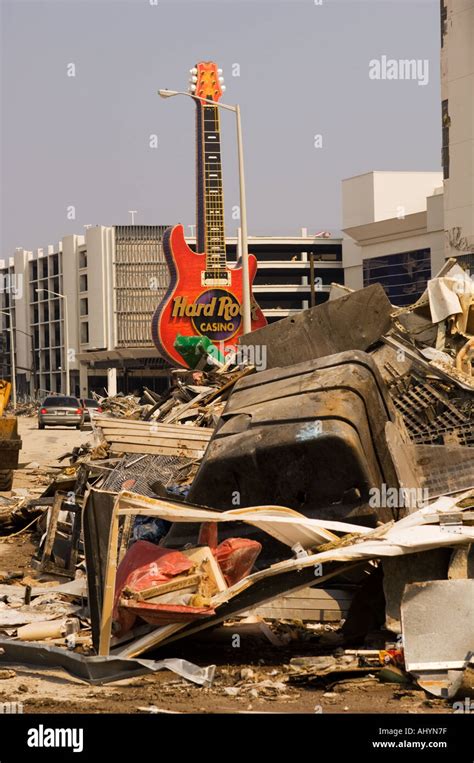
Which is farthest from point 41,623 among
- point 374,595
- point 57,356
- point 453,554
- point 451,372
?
point 57,356

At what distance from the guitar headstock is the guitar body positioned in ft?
17.8

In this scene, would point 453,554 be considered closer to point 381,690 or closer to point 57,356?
point 381,690

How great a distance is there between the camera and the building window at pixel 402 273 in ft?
239

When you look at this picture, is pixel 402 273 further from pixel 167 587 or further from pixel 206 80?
pixel 167 587

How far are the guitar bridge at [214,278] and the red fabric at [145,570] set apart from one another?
129ft

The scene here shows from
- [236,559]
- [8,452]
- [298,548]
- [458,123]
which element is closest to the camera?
[298,548]

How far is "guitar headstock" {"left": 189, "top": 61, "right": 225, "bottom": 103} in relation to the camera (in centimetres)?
4450

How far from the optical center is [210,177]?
142 ft

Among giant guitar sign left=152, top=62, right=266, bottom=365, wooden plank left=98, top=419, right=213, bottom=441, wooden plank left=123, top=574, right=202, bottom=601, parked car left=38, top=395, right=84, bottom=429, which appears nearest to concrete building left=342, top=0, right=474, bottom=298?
giant guitar sign left=152, top=62, right=266, bottom=365

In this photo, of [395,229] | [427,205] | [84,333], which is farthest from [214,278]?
[84,333]

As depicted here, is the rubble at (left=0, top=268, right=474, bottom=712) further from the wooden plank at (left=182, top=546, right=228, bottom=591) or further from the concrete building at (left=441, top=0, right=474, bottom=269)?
the concrete building at (left=441, top=0, right=474, bottom=269)

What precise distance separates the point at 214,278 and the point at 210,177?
5.07m

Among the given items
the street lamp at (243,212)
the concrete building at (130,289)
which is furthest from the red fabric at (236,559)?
the concrete building at (130,289)

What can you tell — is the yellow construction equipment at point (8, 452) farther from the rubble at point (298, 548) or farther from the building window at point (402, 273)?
the building window at point (402, 273)
